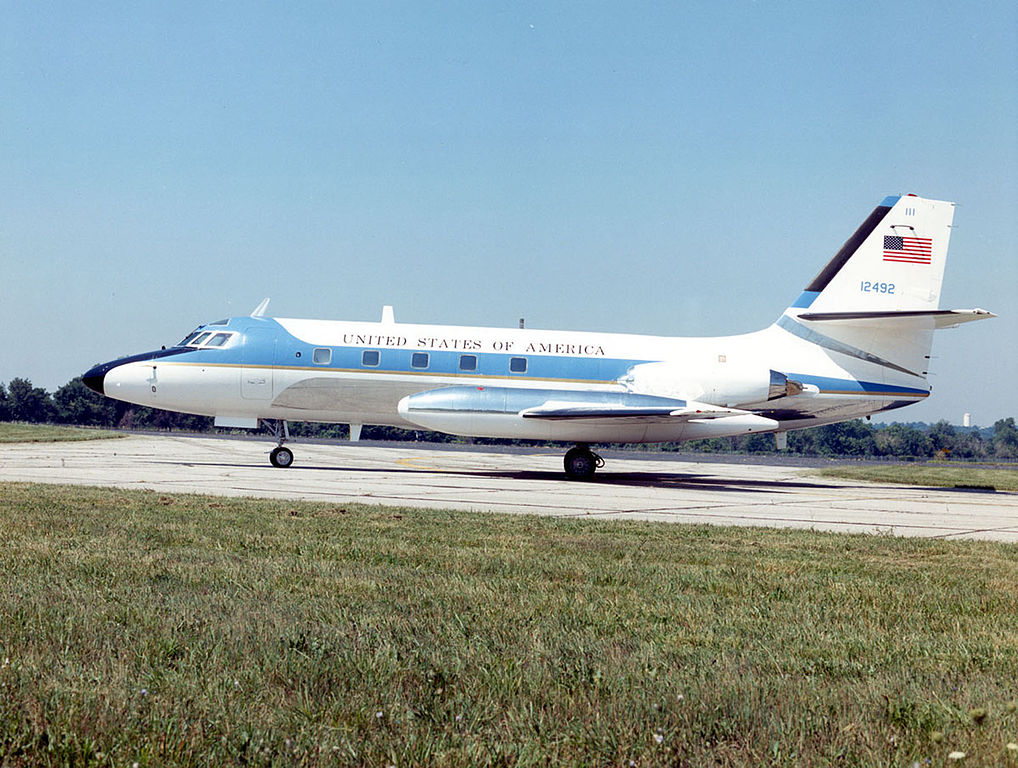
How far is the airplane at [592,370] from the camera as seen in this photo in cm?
2348

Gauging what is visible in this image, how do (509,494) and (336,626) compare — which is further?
(509,494)

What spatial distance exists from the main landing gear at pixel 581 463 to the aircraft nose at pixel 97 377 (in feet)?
40.9

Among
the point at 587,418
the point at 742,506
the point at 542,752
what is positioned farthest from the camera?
the point at 587,418

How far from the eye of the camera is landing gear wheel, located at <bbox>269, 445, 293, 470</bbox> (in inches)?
949

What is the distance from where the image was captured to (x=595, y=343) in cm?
2433

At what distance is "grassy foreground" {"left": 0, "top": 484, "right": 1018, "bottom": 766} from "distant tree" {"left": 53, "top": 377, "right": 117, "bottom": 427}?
245ft

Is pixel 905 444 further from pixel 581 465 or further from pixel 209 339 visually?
pixel 209 339

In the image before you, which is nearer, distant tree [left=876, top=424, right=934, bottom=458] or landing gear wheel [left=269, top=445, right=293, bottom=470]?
landing gear wheel [left=269, top=445, right=293, bottom=470]

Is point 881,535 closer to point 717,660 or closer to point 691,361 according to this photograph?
point 717,660

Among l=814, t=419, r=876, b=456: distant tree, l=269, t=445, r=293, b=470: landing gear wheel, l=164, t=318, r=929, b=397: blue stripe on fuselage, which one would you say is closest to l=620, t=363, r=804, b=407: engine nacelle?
l=164, t=318, r=929, b=397: blue stripe on fuselage

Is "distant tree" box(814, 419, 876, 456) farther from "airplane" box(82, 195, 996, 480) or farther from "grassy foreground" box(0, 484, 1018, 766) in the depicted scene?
"grassy foreground" box(0, 484, 1018, 766)

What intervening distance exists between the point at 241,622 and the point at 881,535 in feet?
29.8

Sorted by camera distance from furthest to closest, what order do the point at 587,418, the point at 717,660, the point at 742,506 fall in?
the point at 587,418 → the point at 742,506 → the point at 717,660

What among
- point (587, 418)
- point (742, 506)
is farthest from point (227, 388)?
point (742, 506)
